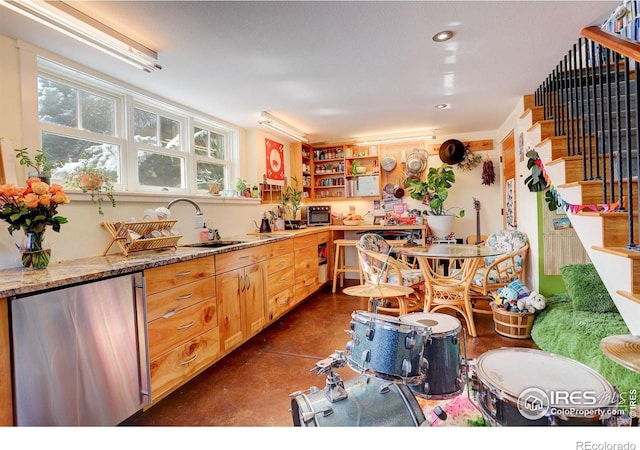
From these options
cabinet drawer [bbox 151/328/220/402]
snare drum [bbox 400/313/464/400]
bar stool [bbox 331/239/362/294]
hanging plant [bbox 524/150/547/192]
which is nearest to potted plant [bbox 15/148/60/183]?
cabinet drawer [bbox 151/328/220/402]

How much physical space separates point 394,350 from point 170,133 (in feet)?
10.2

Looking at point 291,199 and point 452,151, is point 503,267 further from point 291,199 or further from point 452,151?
point 291,199

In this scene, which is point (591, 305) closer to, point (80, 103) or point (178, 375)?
point (178, 375)

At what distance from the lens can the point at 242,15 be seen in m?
1.84

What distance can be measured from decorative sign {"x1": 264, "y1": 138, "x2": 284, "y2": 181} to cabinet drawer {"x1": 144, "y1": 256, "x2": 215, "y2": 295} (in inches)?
93.8

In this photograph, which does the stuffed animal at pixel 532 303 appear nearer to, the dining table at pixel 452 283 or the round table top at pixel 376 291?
the dining table at pixel 452 283

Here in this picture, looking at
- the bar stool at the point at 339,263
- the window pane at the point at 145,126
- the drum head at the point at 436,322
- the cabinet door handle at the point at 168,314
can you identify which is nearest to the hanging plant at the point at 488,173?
the bar stool at the point at 339,263

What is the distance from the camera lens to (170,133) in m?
3.29

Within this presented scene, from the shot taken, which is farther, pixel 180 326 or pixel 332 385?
pixel 180 326

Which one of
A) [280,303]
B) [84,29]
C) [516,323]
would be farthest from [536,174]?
[84,29]

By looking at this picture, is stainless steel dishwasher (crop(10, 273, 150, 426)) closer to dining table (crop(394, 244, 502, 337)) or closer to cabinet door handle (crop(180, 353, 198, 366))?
cabinet door handle (crop(180, 353, 198, 366))

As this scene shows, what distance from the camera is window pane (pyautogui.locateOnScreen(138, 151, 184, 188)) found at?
2.95 metres

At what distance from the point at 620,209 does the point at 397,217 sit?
3493 mm
